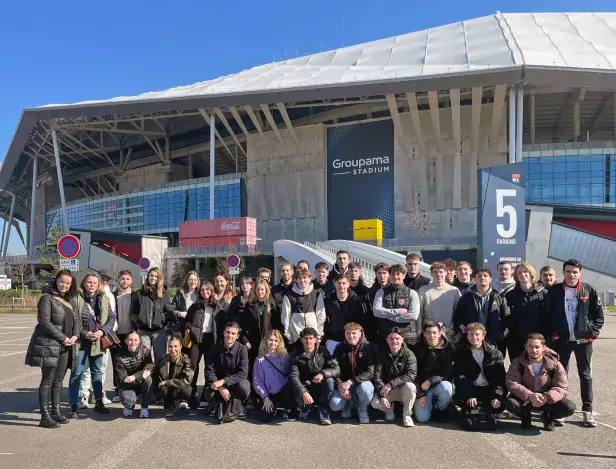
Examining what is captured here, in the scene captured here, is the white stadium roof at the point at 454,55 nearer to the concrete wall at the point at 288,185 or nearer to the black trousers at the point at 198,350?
the concrete wall at the point at 288,185

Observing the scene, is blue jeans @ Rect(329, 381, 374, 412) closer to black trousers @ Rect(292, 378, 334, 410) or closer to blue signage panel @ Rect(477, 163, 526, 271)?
black trousers @ Rect(292, 378, 334, 410)

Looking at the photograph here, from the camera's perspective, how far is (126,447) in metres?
4.78

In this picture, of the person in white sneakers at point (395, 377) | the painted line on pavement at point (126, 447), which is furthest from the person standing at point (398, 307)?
the painted line on pavement at point (126, 447)

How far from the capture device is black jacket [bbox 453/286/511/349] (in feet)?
19.6

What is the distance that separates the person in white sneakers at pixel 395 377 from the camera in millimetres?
5590

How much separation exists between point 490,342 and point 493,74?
104ft

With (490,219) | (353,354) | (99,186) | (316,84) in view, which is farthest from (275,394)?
(99,186)

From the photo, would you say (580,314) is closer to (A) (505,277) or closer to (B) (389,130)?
(A) (505,277)

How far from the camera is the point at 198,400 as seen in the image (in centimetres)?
650

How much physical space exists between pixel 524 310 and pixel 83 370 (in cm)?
549

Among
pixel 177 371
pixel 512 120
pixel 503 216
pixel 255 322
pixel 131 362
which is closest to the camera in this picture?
pixel 177 371

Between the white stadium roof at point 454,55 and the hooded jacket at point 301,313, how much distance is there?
1204 inches

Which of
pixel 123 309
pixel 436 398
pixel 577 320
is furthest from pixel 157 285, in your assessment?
pixel 577 320

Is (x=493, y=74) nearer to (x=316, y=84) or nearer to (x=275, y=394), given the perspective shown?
(x=316, y=84)
